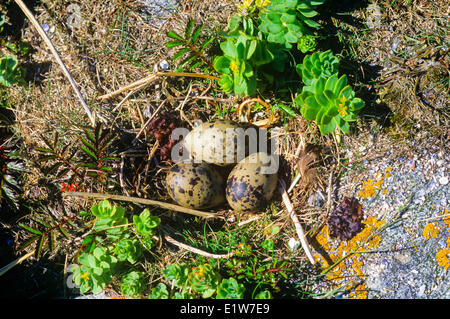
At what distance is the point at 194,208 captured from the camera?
270 centimetres

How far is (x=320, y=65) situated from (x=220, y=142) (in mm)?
909

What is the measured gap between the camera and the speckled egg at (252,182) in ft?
8.27

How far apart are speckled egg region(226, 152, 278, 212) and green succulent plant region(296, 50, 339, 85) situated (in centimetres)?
69

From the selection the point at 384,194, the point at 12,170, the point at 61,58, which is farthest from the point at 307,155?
the point at 12,170

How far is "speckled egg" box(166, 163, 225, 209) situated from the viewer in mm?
2557

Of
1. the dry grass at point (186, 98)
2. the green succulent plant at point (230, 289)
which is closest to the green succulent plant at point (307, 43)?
the dry grass at point (186, 98)

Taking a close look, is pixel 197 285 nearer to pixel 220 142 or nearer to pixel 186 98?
pixel 220 142

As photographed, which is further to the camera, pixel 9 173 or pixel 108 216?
pixel 9 173

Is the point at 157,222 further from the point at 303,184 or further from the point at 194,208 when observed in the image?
the point at 303,184

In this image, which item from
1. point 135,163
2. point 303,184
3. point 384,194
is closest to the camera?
point 384,194

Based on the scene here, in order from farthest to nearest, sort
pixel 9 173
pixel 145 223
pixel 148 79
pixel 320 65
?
1. pixel 9 173
2. pixel 148 79
3. pixel 145 223
4. pixel 320 65

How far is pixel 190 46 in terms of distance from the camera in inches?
103

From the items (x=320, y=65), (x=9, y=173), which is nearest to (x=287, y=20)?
(x=320, y=65)

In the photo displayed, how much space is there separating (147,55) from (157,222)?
1453 mm
